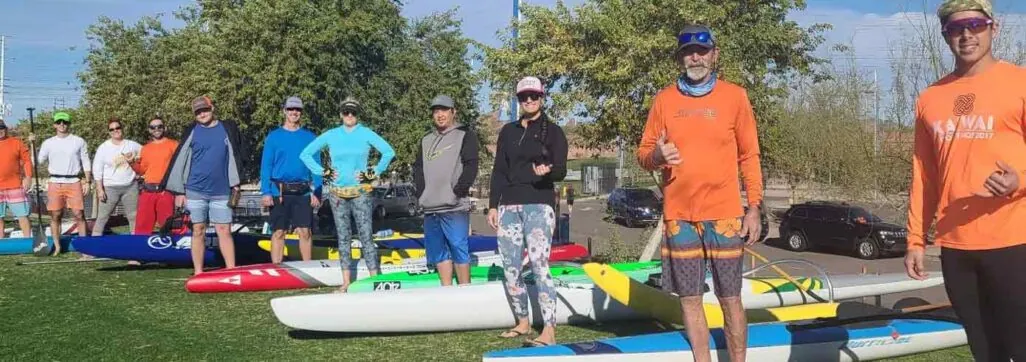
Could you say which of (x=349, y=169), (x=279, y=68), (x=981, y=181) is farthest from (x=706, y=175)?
(x=279, y=68)

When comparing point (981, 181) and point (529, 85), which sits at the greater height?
point (529, 85)

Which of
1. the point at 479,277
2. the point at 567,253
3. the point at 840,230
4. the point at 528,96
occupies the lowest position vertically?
the point at 840,230

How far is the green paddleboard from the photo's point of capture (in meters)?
6.59

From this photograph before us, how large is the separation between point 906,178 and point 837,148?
2853mm

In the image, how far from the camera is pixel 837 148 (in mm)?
20578

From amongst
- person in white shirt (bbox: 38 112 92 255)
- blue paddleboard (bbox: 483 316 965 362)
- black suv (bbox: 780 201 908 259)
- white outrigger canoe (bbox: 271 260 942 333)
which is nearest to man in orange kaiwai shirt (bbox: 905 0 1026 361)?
blue paddleboard (bbox: 483 316 965 362)

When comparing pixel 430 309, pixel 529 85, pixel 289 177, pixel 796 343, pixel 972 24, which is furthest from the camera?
pixel 289 177

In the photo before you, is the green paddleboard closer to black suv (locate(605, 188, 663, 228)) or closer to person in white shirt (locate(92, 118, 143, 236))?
person in white shirt (locate(92, 118, 143, 236))

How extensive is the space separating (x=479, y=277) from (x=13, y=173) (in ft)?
21.1

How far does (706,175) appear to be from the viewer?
381 centimetres

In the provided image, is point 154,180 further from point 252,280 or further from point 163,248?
point 252,280

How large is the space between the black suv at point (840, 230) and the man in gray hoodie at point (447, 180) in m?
15.3

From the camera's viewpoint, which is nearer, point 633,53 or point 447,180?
point 447,180

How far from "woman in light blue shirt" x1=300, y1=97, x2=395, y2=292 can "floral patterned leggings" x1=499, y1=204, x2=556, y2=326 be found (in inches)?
69.8
